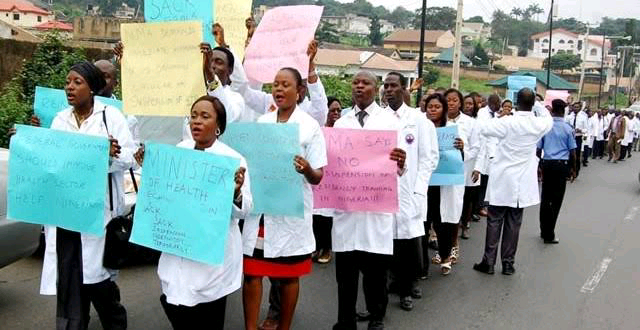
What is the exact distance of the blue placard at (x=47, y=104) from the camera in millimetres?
5031

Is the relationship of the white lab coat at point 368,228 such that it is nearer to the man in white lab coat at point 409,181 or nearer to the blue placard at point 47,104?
the man in white lab coat at point 409,181

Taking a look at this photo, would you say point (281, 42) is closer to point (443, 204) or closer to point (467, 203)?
point (443, 204)

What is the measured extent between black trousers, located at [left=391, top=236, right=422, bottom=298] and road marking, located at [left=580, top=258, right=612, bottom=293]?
6.54ft

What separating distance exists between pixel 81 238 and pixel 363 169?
1.87 m

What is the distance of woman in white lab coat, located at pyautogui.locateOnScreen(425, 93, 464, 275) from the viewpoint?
6.54 meters

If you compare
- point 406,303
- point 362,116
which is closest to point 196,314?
point 362,116

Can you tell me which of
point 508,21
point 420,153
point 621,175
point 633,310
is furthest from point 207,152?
point 508,21

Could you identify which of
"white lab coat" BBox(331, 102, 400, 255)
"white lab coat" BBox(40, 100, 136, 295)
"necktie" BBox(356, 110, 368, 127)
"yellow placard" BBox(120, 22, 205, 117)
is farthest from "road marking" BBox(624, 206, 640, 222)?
"white lab coat" BBox(40, 100, 136, 295)

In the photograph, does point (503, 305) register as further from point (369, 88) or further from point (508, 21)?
point (508, 21)

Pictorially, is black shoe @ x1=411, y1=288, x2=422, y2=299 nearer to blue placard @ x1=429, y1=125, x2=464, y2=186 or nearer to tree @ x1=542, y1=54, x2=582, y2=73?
blue placard @ x1=429, y1=125, x2=464, y2=186

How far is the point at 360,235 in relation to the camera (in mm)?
4684

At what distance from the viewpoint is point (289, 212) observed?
412 cm

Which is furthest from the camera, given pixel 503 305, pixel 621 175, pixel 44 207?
pixel 621 175

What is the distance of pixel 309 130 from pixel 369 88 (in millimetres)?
762
